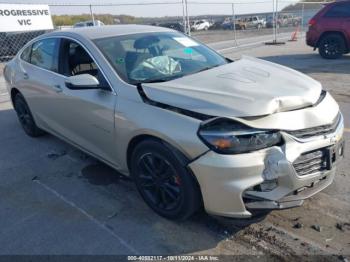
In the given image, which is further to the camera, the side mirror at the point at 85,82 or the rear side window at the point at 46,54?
the rear side window at the point at 46,54

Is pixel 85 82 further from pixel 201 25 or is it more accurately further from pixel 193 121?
pixel 201 25

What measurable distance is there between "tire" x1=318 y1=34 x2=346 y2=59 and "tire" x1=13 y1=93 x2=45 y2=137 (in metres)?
9.47

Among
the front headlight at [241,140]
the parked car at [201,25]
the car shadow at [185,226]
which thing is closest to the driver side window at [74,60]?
the car shadow at [185,226]

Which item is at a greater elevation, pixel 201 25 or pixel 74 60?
pixel 74 60

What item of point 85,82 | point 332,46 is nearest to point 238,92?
point 85,82

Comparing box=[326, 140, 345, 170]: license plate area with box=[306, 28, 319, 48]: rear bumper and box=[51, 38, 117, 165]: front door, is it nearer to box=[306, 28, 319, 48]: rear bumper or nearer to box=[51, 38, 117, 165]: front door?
box=[51, 38, 117, 165]: front door

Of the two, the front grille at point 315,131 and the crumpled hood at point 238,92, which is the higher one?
the crumpled hood at point 238,92

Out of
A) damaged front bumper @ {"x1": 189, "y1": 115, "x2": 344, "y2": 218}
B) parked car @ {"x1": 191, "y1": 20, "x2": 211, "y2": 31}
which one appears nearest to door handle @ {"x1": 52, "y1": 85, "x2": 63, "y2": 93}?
damaged front bumper @ {"x1": 189, "y1": 115, "x2": 344, "y2": 218}

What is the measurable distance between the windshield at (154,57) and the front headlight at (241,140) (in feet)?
3.24

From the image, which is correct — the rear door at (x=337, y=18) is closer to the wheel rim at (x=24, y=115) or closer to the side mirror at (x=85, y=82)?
the wheel rim at (x=24, y=115)

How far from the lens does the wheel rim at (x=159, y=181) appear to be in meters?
2.91

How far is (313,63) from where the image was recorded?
1073 cm

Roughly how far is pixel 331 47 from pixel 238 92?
32.3 feet

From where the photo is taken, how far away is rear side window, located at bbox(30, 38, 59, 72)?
4.24 metres
